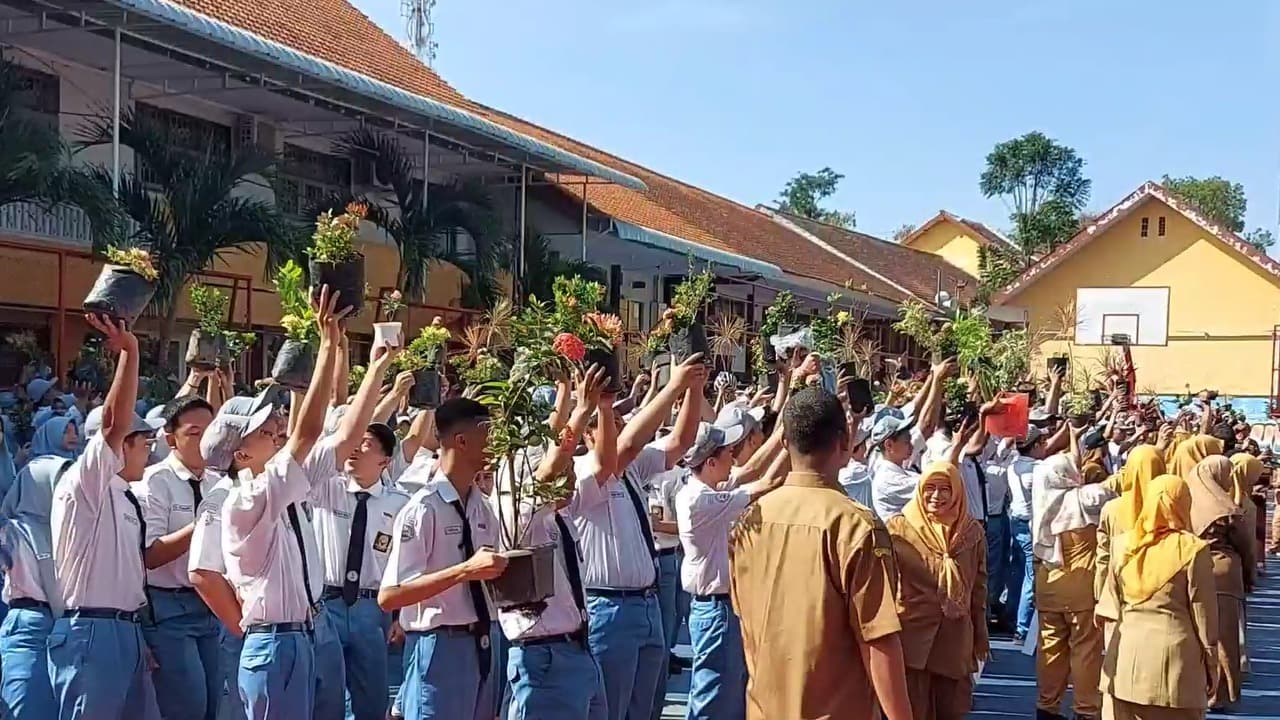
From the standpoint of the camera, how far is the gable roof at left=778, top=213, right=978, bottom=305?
133ft

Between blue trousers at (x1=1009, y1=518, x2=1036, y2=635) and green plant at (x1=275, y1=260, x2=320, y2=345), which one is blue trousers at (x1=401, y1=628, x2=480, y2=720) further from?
blue trousers at (x1=1009, y1=518, x2=1036, y2=635)

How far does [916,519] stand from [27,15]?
428 inches

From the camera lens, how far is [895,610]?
402 centimetres

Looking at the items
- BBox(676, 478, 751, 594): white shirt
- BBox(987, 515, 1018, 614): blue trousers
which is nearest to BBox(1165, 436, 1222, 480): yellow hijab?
BBox(987, 515, 1018, 614): blue trousers

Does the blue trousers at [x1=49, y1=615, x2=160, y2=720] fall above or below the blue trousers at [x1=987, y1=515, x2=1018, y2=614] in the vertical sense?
above

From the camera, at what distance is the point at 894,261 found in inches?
1758

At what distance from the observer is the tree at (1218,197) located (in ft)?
235

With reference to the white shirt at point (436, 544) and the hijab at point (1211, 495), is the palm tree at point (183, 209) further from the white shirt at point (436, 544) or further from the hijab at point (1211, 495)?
the hijab at point (1211, 495)

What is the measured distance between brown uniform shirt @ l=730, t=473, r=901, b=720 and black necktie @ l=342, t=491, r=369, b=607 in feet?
9.10

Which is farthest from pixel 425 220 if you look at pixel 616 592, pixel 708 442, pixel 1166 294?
pixel 1166 294

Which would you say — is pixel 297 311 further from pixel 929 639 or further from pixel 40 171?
pixel 40 171

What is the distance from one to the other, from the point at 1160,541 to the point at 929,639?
1261 millimetres

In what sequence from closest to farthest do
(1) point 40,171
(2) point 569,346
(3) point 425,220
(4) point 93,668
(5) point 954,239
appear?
(2) point 569,346 → (4) point 93,668 → (1) point 40,171 → (3) point 425,220 → (5) point 954,239

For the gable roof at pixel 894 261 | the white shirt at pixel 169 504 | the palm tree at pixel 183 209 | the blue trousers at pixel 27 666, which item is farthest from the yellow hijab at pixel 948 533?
the gable roof at pixel 894 261
